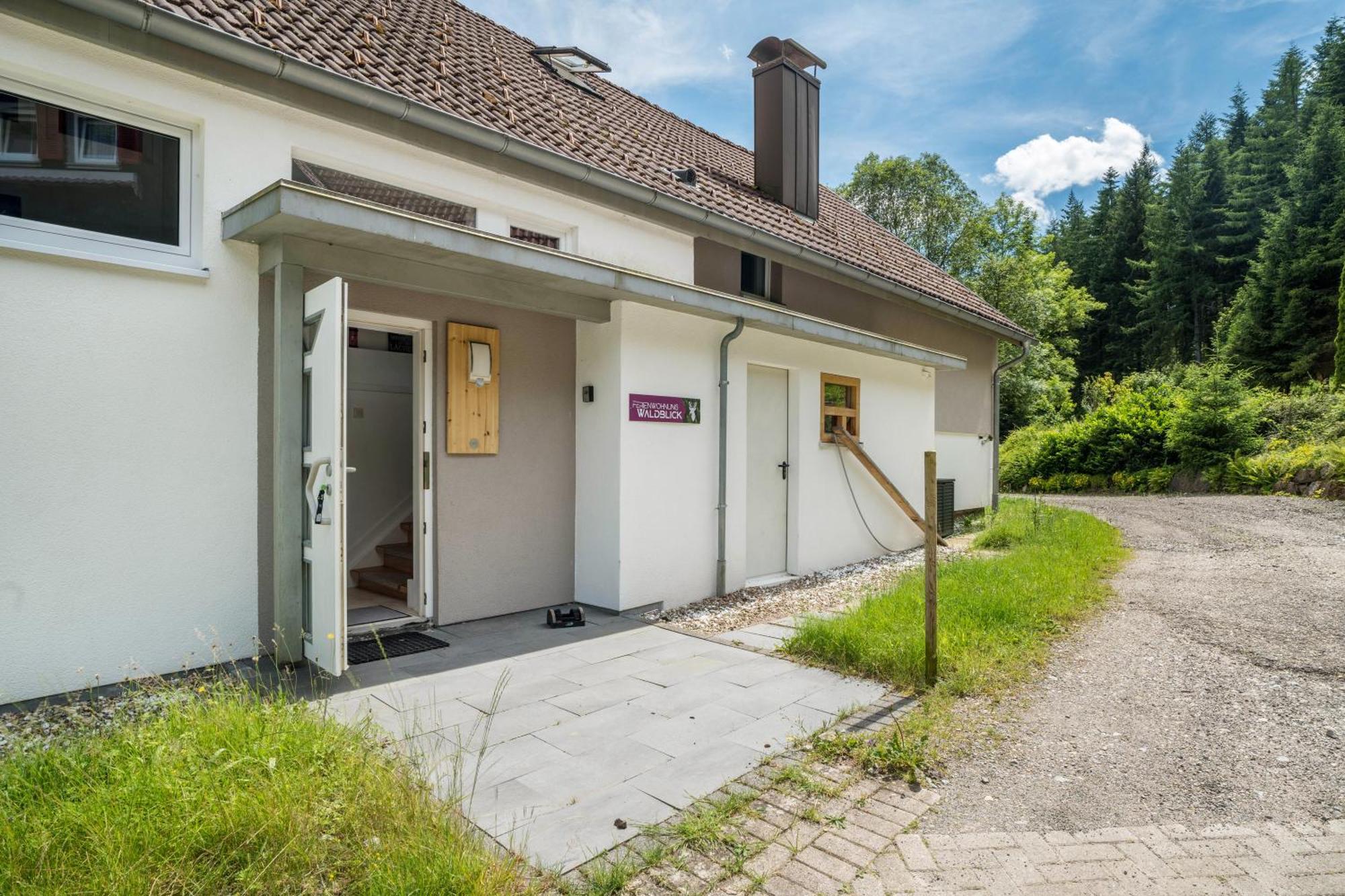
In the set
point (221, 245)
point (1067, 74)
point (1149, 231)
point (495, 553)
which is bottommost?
point (495, 553)

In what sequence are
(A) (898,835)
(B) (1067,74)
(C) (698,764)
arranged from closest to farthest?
(A) (898,835) → (C) (698,764) → (B) (1067,74)

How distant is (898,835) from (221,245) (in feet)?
15.6

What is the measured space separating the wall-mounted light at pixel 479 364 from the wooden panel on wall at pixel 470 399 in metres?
0.02

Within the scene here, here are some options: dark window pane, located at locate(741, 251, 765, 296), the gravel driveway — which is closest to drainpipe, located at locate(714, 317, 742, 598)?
dark window pane, located at locate(741, 251, 765, 296)

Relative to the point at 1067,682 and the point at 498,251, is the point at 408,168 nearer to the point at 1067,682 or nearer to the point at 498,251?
the point at 498,251

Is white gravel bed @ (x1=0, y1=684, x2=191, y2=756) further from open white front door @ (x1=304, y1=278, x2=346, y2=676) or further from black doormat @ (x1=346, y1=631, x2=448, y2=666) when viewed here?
black doormat @ (x1=346, y1=631, x2=448, y2=666)

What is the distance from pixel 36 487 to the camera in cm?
364

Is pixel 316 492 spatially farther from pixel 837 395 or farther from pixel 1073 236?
pixel 1073 236

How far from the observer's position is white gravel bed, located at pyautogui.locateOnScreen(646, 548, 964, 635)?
19.9ft

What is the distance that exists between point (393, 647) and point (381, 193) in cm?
329

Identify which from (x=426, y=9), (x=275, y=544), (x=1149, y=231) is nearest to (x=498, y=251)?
(x=275, y=544)

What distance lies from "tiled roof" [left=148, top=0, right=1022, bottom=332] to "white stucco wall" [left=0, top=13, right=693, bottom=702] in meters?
0.72

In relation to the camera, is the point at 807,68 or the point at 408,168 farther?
the point at 807,68

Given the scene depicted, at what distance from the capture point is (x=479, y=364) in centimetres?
550
